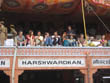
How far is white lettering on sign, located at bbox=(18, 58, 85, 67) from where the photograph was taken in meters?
12.0

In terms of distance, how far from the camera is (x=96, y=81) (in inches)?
782

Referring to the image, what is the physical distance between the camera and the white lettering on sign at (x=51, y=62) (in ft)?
39.4

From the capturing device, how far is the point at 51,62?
12.2 metres

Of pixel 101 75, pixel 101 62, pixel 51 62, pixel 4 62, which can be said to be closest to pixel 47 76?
pixel 101 75

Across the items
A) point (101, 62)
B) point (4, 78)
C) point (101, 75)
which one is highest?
point (101, 62)

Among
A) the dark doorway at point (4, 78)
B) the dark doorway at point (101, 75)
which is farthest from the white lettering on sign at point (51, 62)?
the dark doorway at point (101, 75)

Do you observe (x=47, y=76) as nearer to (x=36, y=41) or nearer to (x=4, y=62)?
(x=36, y=41)

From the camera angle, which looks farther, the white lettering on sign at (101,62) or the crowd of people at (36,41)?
the white lettering on sign at (101,62)

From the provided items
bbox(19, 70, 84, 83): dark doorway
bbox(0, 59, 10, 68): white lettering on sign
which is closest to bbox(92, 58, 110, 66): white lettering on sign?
bbox(0, 59, 10, 68): white lettering on sign

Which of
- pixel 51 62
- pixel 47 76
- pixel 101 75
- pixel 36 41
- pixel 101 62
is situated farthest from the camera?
pixel 101 75

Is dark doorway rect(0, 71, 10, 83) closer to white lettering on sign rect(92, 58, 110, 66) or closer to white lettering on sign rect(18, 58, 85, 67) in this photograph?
white lettering on sign rect(18, 58, 85, 67)

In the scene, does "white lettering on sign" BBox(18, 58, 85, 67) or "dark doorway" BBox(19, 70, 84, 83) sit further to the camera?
"dark doorway" BBox(19, 70, 84, 83)

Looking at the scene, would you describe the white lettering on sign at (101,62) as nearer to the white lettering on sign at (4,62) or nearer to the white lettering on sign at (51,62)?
the white lettering on sign at (51,62)

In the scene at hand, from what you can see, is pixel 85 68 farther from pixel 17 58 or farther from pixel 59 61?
pixel 17 58
